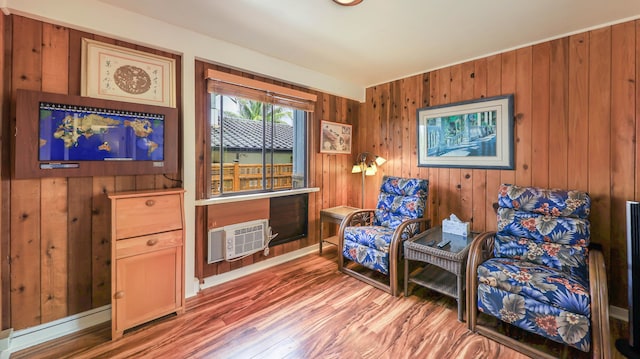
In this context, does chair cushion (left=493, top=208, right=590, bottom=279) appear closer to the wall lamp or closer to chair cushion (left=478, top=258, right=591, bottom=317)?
chair cushion (left=478, top=258, right=591, bottom=317)

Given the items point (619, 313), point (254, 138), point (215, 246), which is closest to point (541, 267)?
point (619, 313)

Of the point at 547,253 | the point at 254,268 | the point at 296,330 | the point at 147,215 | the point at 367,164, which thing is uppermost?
the point at 367,164

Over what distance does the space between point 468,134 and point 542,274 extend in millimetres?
1577

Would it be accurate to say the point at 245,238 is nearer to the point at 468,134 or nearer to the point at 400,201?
the point at 400,201

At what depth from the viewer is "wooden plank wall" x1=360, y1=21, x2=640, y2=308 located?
205 centimetres

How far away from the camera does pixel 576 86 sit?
7.32 ft

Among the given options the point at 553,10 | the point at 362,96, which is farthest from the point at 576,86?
the point at 362,96

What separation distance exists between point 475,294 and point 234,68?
2.87m

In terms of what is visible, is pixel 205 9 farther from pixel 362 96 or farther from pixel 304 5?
pixel 362 96

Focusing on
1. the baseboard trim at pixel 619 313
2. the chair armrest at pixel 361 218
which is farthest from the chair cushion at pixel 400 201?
the baseboard trim at pixel 619 313

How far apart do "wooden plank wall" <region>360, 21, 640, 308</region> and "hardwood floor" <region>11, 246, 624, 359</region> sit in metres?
1.05

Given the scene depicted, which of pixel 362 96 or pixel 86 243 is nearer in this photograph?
pixel 86 243

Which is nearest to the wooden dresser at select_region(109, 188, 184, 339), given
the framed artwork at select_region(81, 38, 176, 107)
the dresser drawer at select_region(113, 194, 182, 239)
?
the dresser drawer at select_region(113, 194, 182, 239)

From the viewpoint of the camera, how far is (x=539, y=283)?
1667mm
